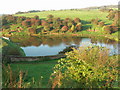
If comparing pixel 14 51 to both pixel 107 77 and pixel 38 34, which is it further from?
pixel 38 34

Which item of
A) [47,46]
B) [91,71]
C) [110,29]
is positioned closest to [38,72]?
[91,71]

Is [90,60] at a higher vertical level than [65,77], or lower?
higher

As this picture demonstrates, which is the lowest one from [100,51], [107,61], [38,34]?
[38,34]

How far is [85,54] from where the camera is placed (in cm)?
664

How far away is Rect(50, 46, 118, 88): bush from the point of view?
6277mm

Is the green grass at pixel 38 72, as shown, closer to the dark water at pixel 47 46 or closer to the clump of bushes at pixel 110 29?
the dark water at pixel 47 46

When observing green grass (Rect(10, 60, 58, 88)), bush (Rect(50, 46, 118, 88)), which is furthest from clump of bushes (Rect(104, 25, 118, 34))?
bush (Rect(50, 46, 118, 88))

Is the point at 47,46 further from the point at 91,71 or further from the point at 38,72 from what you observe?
the point at 91,71

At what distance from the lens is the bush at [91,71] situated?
6.28 metres

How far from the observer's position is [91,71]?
20.6 ft

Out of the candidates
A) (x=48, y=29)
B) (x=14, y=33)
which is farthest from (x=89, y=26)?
(x=14, y=33)

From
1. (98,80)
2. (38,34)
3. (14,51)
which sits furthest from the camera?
(38,34)

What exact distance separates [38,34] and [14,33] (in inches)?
466

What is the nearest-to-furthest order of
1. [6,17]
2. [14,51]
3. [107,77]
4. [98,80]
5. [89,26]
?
[107,77]
[98,80]
[14,51]
[89,26]
[6,17]
